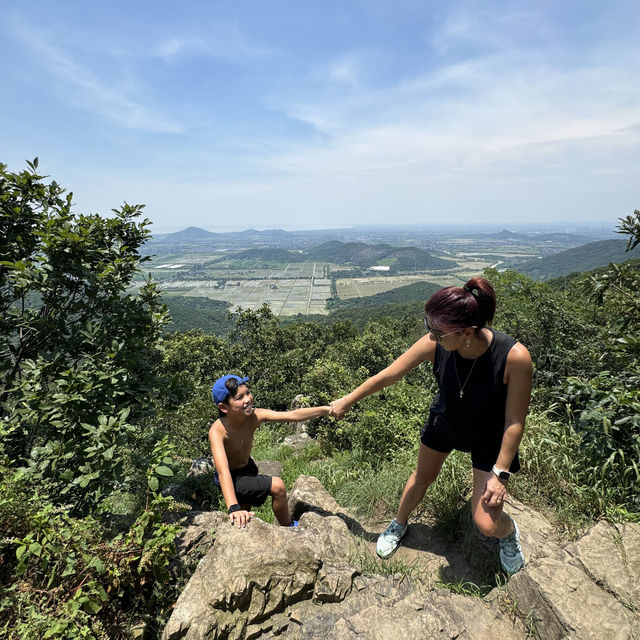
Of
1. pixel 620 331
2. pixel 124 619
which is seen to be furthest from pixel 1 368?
pixel 620 331

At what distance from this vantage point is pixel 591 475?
290 cm

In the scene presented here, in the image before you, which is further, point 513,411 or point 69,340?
point 69,340

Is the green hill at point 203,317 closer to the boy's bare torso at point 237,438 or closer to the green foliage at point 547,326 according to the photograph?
the green foliage at point 547,326

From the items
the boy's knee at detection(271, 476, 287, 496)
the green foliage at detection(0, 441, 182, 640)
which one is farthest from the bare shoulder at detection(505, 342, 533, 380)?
the green foliage at detection(0, 441, 182, 640)

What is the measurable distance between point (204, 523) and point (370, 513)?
161cm

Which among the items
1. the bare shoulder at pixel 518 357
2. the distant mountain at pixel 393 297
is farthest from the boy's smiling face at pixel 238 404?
the distant mountain at pixel 393 297

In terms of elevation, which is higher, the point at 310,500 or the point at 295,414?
the point at 295,414

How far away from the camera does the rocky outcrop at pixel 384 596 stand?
2000mm

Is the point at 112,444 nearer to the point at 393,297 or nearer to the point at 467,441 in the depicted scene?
the point at 467,441

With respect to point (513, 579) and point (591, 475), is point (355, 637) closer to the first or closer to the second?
point (513, 579)

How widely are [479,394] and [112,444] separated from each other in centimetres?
260

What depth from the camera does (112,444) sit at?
2.51 metres

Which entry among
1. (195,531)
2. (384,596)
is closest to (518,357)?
(384,596)

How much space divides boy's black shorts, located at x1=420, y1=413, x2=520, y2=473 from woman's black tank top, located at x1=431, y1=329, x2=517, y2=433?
0.16ft
